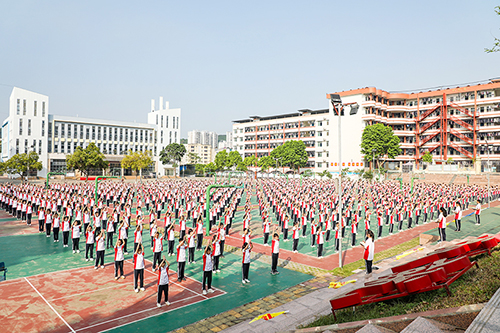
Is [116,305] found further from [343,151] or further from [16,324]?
[343,151]

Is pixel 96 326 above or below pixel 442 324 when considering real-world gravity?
below

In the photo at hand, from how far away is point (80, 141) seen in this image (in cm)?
7325

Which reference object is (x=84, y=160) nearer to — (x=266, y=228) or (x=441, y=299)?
(x=266, y=228)

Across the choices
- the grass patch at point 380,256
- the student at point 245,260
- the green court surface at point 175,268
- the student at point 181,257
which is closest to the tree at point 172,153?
the green court surface at point 175,268

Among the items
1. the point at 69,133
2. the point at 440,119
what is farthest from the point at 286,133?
the point at 69,133

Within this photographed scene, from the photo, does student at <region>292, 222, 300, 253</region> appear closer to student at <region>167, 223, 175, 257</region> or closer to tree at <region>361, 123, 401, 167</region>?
student at <region>167, 223, 175, 257</region>

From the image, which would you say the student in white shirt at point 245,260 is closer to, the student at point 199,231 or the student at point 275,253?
the student at point 275,253

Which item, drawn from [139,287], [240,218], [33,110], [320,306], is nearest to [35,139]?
[33,110]

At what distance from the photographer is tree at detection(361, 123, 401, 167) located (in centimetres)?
5816

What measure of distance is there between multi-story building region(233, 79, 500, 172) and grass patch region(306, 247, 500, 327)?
55904mm

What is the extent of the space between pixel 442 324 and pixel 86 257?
12.7 metres

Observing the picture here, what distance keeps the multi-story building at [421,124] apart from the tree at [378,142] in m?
3.33

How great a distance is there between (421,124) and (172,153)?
57.9 m

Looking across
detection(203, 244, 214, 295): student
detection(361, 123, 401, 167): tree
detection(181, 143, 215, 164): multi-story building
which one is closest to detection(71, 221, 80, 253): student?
detection(203, 244, 214, 295): student
